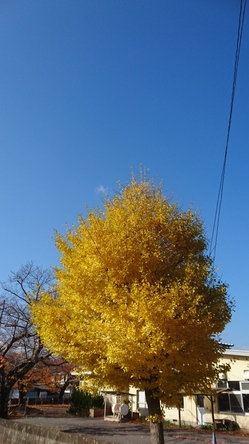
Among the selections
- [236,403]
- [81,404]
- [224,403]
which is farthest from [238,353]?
[81,404]

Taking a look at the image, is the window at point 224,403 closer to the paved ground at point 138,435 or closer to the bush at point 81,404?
the paved ground at point 138,435

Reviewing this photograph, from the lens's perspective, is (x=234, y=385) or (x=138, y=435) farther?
(x=234, y=385)

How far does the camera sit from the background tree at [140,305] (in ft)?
24.5

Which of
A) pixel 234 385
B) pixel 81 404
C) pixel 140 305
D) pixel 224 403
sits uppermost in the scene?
pixel 140 305

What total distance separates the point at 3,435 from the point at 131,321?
662 cm

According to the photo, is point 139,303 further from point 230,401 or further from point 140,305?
point 230,401

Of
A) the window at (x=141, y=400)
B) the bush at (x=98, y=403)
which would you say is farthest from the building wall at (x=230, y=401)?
the bush at (x=98, y=403)

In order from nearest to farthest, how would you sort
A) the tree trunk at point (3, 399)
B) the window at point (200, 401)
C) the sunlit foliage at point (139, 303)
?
the sunlit foliage at point (139, 303) < the tree trunk at point (3, 399) < the window at point (200, 401)

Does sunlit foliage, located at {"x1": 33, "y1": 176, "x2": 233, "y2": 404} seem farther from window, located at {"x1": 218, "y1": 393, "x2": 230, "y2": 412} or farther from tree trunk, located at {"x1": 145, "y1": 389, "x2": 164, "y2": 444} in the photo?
window, located at {"x1": 218, "y1": 393, "x2": 230, "y2": 412}

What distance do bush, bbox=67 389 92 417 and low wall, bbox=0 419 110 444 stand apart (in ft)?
73.5

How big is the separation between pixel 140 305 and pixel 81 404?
2861 cm

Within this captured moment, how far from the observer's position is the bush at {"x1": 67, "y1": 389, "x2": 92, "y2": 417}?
99.4ft

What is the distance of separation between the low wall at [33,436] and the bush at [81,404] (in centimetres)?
2240

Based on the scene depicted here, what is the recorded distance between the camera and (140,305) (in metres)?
7.43
